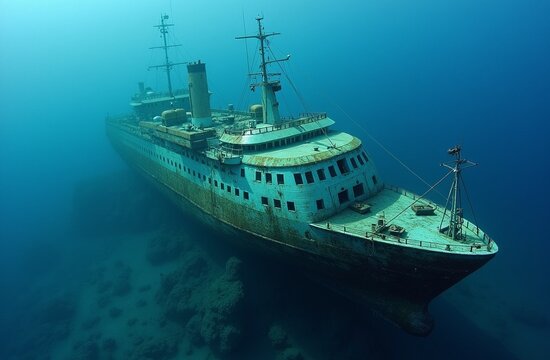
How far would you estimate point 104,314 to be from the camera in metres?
33.2

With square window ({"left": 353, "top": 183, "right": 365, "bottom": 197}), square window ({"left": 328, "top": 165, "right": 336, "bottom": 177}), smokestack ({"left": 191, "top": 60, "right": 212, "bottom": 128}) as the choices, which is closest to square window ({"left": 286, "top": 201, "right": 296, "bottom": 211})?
square window ({"left": 328, "top": 165, "right": 336, "bottom": 177})

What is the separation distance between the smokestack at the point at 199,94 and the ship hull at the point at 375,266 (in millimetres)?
13038

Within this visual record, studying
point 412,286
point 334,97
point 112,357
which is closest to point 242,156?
point 412,286

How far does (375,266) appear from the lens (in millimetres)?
19766

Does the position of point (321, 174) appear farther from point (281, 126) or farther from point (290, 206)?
point (281, 126)

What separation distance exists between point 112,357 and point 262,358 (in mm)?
13285

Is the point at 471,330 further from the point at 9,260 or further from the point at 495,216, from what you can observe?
the point at 9,260

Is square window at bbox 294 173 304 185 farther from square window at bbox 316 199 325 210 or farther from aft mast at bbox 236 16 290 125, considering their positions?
aft mast at bbox 236 16 290 125

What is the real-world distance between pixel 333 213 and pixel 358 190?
3.02 metres

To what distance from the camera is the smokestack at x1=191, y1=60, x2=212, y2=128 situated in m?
34.2

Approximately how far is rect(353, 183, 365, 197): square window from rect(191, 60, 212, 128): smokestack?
18884mm

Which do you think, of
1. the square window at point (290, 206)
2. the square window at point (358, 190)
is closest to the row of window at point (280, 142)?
the square window at point (290, 206)

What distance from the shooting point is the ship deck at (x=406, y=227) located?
17.8m

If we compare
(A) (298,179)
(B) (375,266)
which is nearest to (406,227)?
(B) (375,266)
